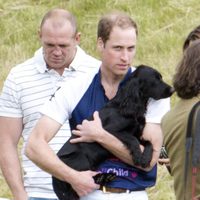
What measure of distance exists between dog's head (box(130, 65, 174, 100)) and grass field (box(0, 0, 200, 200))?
5793mm

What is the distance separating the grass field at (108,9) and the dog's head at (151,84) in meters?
5.79

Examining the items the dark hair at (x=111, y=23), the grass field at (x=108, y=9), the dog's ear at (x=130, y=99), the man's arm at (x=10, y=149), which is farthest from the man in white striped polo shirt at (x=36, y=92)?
the grass field at (x=108, y=9)

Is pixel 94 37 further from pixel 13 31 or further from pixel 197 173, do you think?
pixel 197 173

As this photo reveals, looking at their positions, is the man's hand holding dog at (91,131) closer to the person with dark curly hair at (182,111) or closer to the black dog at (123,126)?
the black dog at (123,126)

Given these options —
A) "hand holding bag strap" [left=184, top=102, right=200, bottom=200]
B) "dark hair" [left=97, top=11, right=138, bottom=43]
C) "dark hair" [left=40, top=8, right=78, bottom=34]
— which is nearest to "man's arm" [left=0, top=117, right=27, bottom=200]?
"dark hair" [left=40, top=8, right=78, bottom=34]

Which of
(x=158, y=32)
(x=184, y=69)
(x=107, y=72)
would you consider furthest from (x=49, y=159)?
(x=158, y=32)

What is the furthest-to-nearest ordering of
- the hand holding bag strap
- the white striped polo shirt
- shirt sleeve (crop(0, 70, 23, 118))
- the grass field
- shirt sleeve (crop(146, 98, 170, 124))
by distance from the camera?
the grass field, shirt sleeve (crop(0, 70, 23, 118)), the white striped polo shirt, shirt sleeve (crop(146, 98, 170, 124)), the hand holding bag strap

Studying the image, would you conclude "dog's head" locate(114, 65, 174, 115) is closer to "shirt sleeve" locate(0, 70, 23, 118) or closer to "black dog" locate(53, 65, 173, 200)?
"black dog" locate(53, 65, 173, 200)

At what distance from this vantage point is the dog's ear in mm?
4707

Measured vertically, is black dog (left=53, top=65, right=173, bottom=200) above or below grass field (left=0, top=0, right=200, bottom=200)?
above

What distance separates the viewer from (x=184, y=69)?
4.33m

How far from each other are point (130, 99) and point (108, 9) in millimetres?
7553

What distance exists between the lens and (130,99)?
186 inches

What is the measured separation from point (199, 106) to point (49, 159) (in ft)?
2.91
